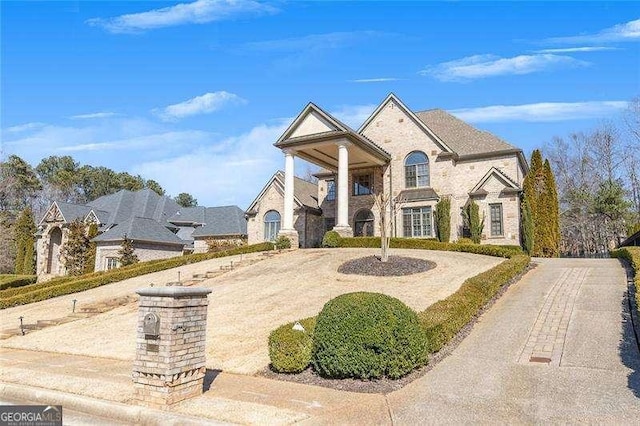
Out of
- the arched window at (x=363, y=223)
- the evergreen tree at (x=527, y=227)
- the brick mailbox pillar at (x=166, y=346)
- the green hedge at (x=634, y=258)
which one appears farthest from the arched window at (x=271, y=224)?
the brick mailbox pillar at (x=166, y=346)

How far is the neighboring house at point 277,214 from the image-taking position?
3450 centimetres

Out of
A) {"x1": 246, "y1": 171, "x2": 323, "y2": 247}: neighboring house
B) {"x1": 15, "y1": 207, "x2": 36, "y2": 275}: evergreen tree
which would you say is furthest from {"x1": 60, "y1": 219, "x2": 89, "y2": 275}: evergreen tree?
{"x1": 246, "y1": 171, "x2": 323, "y2": 247}: neighboring house

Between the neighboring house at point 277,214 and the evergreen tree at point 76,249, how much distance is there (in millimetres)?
13053

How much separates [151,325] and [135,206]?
3943 cm

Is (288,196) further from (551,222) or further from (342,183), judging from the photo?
(551,222)

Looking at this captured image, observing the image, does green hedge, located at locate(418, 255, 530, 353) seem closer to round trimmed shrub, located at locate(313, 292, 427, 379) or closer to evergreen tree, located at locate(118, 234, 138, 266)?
round trimmed shrub, located at locate(313, 292, 427, 379)

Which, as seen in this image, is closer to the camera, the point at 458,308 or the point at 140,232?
the point at 458,308

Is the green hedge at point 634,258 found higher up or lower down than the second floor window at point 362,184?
lower down

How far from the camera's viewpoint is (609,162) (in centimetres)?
4512

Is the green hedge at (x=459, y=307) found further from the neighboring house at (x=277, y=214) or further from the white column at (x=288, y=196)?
the neighboring house at (x=277, y=214)

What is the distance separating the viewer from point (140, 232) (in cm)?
3534

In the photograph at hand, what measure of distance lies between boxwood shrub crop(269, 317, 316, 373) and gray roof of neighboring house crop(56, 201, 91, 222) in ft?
123

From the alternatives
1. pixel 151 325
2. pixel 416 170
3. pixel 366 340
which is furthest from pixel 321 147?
pixel 151 325

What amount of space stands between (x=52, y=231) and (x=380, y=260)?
34147mm
